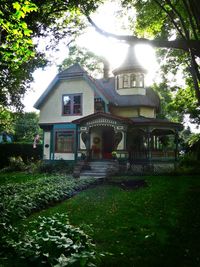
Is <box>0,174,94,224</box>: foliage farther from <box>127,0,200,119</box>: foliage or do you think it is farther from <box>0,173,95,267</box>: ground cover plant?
<box>127,0,200,119</box>: foliage

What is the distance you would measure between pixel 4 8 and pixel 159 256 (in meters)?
5.88

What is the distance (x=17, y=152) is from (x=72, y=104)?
875cm

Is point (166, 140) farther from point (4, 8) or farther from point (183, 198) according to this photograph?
point (4, 8)

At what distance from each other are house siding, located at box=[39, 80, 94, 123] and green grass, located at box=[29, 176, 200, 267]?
11591 millimetres

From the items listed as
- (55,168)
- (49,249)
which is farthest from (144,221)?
(55,168)

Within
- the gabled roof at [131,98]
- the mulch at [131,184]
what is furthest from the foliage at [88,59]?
the mulch at [131,184]

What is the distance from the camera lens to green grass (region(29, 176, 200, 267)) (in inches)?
222

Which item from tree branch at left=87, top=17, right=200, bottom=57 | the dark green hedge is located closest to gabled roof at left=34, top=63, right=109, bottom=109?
the dark green hedge

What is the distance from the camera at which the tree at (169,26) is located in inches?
420

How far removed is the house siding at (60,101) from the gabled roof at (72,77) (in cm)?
38

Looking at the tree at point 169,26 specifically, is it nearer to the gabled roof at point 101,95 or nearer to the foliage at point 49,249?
the foliage at point 49,249

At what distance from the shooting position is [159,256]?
6.41 metres

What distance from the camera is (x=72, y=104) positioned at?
29172 millimetres

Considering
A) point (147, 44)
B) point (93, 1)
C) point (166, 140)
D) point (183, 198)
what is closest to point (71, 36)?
point (93, 1)
